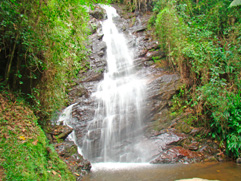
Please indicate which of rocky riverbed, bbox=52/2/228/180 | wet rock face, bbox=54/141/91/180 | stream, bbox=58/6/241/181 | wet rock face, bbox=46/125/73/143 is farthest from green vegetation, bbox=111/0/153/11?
wet rock face, bbox=54/141/91/180

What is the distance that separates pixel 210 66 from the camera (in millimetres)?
7867

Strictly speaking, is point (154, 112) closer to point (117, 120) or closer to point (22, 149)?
point (117, 120)

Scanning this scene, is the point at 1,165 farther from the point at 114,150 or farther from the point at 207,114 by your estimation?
the point at 207,114

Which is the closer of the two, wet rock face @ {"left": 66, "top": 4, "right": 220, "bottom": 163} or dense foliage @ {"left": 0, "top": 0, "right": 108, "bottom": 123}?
dense foliage @ {"left": 0, "top": 0, "right": 108, "bottom": 123}

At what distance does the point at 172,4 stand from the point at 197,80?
6156 mm

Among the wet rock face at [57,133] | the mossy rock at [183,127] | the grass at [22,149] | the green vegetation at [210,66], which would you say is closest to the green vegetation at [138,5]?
the green vegetation at [210,66]

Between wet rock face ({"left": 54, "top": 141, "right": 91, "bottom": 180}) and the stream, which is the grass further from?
the stream

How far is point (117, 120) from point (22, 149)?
5.19 meters

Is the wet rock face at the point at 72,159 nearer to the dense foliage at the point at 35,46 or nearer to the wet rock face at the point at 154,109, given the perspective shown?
the dense foliage at the point at 35,46

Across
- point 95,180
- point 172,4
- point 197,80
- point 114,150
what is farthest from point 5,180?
point 172,4

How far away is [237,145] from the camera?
6.04m

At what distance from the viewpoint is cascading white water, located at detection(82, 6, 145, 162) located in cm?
712

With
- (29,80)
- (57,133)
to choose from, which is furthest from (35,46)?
(57,133)

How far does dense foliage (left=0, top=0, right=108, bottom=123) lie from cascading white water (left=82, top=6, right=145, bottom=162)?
9.87 ft
